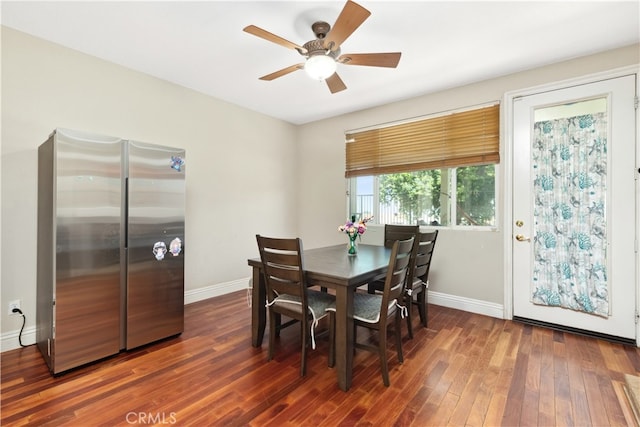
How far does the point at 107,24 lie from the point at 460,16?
2.72 metres

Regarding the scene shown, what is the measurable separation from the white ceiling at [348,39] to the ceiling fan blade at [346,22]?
0.87 feet

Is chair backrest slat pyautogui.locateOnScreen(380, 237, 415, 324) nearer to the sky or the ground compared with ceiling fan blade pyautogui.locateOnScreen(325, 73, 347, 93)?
nearer to the ground

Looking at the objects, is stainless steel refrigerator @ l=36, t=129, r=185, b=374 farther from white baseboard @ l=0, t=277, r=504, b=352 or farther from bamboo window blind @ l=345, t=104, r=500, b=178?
bamboo window blind @ l=345, t=104, r=500, b=178

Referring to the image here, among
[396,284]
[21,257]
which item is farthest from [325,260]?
[21,257]

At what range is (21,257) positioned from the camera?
243 cm

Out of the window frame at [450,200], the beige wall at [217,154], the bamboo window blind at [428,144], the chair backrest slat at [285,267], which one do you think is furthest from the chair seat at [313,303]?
the bamboo window blind at [428,144]

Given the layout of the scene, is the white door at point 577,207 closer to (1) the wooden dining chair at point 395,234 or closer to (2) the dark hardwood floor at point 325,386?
(2) the dark hardwood floor at point 325,386

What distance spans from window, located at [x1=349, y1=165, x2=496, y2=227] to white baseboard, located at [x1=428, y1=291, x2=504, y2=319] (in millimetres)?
864

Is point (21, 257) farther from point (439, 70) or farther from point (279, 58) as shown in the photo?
point (439, 70)

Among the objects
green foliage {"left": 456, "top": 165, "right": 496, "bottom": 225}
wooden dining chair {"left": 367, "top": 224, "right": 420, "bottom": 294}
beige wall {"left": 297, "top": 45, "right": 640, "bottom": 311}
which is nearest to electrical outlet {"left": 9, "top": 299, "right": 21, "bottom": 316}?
wooden dining chair {"left": 367, "top": 224, "right": 420, "bottom": 294}

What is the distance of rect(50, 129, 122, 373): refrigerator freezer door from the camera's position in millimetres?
2016

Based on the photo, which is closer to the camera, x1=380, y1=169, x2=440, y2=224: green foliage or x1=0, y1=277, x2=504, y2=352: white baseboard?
x1=0, y1=277, x2=504, y2=352: white baseboard

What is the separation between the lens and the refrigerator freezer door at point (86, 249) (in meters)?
2.02

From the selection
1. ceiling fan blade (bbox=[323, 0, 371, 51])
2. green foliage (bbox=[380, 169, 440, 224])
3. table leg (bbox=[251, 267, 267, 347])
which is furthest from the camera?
green foliage (bbox=[380, 169, 440, 224])
